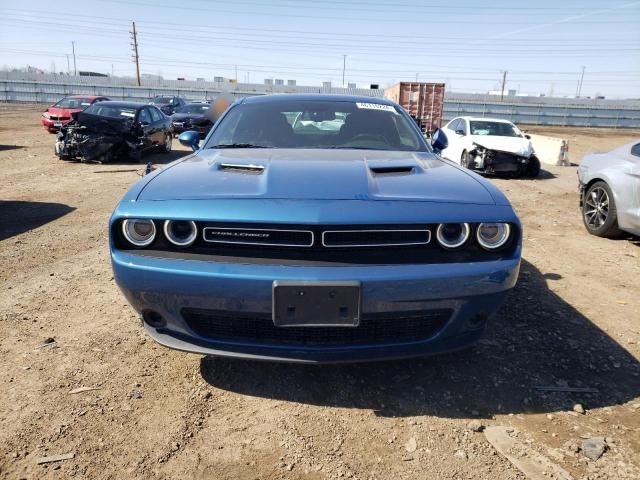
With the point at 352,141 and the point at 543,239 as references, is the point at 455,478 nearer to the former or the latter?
the point at 352,141

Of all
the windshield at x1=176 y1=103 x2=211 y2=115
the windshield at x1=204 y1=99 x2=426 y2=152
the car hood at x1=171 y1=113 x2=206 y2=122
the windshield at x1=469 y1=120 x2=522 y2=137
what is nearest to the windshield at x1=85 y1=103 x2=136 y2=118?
the car hood at x1=171 y1=113 x2=206 y2=122

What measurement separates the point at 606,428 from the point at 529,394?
374 millimetres

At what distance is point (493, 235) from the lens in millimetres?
2271

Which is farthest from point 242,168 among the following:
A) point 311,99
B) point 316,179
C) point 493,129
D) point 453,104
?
point 453,104

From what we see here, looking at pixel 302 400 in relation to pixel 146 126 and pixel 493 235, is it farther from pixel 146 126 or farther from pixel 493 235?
pixel 146 126

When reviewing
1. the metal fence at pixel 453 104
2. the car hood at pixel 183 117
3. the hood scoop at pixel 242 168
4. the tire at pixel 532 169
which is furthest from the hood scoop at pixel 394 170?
the metal fence at pixel 453 104

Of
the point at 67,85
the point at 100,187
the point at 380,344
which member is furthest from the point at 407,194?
the point at 67,85

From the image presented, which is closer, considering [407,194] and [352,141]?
[407,194]

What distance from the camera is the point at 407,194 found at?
2211mm

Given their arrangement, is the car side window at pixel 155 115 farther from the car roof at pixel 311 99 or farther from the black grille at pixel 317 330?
the black grille at pixel 317 330

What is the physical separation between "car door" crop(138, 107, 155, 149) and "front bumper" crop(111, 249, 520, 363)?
1054 cm

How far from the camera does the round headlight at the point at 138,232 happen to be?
222 centimetres

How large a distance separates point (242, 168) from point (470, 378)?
176 cm

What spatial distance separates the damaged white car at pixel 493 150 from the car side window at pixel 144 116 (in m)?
7.74
